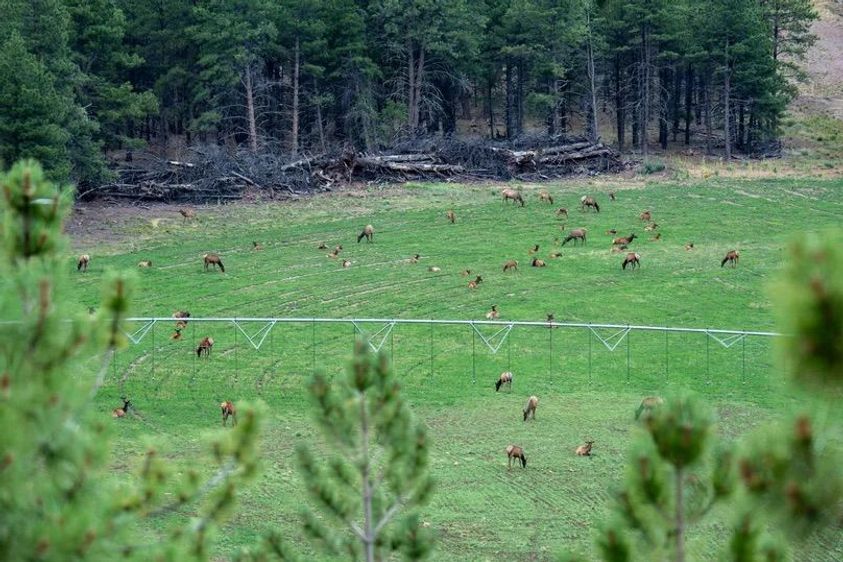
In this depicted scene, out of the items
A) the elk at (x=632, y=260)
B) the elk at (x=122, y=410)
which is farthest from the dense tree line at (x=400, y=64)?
the elk at (x=122, y=410)

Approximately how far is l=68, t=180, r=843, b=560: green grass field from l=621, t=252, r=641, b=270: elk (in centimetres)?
28

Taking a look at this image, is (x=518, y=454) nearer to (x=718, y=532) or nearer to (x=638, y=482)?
(x=718, y=532)

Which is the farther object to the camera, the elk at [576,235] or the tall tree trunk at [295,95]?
the tall tree trunk at [295,95]

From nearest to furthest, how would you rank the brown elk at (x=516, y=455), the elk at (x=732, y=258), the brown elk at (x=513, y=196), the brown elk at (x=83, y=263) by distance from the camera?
the brown elk at (x=516, y=455) < the brown elk at (x=83, y=263) < the elk at (x=732, y=258) < the brown elk at (x=513, y=196)

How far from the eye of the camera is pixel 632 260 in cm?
3394

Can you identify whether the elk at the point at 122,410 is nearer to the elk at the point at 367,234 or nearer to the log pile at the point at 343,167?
the elk at the point at 367,234

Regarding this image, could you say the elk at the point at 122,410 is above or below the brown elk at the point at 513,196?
below

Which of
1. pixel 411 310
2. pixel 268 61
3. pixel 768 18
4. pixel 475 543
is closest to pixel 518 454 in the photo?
pixel 475 543

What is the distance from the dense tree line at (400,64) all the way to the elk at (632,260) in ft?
70.5

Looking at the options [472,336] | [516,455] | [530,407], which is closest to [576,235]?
[472,336]

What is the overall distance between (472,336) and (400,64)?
1369 inches

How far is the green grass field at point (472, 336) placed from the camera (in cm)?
1830

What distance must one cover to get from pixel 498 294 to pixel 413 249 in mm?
6301

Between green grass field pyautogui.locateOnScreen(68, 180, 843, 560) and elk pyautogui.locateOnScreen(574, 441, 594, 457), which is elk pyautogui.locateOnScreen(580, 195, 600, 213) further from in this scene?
elk pyautogui.locateOnScreen(574, 441, 594, 457)
